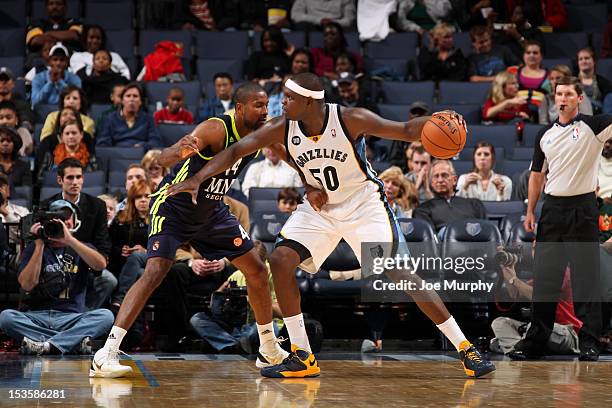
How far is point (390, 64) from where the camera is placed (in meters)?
11.9

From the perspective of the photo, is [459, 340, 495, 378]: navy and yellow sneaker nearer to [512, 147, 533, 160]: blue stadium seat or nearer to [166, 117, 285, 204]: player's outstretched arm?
[166, 117, 285, 204]: player's outstretched arm

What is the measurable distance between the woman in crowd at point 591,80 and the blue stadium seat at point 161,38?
4693 millimetres

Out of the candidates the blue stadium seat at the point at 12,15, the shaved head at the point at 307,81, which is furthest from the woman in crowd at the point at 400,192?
the blue stadium seat at the point at 12,15

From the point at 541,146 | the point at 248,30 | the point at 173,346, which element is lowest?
the point at 173,346

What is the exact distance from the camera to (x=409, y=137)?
17.9 feet

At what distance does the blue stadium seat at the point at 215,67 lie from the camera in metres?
11.8

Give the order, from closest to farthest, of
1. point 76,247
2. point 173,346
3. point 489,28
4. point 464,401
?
point 464,401 → point 76,247 → point 173,346 → point 489,28

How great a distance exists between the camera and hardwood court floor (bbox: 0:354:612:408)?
15.0ft

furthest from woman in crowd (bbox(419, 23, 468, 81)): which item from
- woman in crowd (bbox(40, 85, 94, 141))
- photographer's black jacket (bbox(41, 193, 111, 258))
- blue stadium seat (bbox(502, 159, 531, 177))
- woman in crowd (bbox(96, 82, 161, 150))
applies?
photographer's black jacket (bbox(41, 193, 111, 258))

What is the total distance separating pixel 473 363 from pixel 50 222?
3.21 metres

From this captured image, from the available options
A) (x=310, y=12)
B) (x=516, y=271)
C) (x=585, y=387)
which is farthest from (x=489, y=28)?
(x=585, y=387)

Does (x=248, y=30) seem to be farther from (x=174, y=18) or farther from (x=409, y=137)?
(x=409, y=137)

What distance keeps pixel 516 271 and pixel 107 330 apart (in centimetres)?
331

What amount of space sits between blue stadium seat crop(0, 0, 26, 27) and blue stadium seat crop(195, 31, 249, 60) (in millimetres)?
2302
